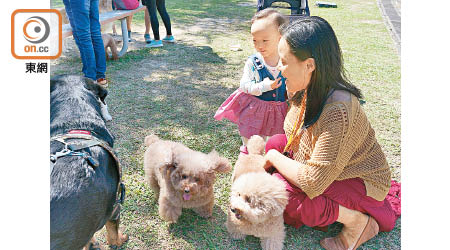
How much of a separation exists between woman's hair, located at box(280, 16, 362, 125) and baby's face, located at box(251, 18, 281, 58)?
2.91 ft

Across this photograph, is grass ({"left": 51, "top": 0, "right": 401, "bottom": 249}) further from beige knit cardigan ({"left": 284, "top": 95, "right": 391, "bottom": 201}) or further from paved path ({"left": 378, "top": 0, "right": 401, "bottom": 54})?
beige knit cardigan ({"left": 284, "top": 95, "right": 391, "bottom": 201})

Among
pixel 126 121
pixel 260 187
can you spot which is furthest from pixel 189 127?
pixel 260 187

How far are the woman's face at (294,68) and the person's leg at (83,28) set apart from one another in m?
3.20

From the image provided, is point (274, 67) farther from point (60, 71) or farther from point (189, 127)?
point (60, 71)

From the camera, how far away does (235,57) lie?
21.1ft

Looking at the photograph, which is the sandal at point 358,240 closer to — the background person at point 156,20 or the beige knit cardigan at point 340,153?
the beige knit cardigan at point 340,153

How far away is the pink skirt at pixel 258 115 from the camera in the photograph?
3.09 m

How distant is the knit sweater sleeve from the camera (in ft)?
6.48

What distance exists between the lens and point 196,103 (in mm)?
4496

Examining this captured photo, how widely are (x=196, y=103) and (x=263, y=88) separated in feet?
5.77

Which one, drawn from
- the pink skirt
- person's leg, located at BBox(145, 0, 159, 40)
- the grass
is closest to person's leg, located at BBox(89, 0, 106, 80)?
the grass

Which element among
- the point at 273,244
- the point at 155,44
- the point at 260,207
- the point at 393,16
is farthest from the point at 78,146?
the point at 393,16

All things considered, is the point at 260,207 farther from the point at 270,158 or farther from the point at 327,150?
the point at 327,150

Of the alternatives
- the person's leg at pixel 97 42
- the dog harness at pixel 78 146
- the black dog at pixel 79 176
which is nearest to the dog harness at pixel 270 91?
the black dog at pixel 79 176
